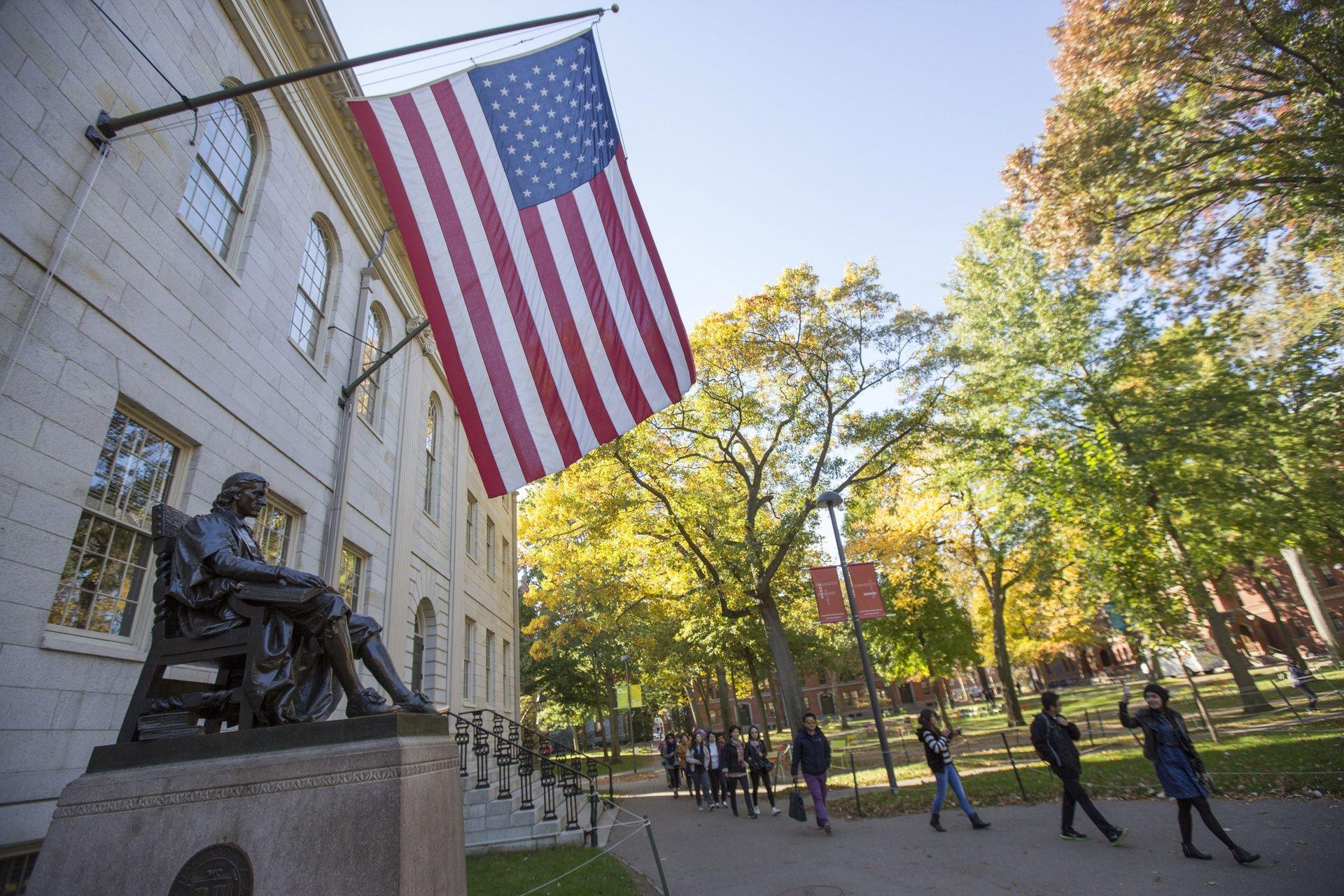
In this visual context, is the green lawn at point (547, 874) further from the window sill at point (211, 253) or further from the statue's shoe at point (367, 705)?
the window sill at point (211, 253)

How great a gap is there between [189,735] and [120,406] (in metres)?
4.08

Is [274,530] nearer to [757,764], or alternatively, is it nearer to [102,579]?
[102,579]

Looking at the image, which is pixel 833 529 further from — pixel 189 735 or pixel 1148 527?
pixel 189 735

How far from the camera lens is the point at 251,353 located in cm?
824

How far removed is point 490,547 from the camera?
21.8m

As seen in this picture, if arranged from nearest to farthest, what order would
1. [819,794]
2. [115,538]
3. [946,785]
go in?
[115,538], [946,785], [819,794]

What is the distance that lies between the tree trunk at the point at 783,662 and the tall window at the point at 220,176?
45.6 ft

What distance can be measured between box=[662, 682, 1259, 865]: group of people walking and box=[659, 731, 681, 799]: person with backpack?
3847 millimetres

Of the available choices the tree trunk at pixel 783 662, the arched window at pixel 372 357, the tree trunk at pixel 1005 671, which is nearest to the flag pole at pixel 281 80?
the arched window at pixel 372 357

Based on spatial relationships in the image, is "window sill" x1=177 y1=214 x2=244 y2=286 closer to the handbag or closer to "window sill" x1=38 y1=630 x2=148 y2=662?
"window sill" x1=38 y1=630 x2=148 y2=662

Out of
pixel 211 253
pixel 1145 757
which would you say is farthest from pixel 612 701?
pixel 211 253

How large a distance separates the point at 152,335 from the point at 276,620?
428 cm

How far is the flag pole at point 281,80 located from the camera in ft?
17.7

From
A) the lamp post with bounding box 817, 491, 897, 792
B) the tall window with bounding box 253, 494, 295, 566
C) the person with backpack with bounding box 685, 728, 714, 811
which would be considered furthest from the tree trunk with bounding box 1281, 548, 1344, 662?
the tall window with bounding box 253, 494, 295, 566
